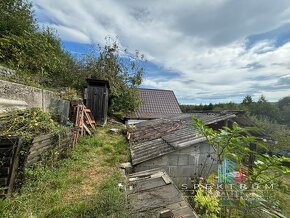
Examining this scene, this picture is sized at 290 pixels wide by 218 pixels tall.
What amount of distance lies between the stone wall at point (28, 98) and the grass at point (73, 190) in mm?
2339

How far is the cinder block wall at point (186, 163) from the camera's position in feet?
18.6

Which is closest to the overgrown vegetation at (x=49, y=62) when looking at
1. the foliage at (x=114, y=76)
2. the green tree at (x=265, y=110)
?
the foliage at (x=114, y=76)

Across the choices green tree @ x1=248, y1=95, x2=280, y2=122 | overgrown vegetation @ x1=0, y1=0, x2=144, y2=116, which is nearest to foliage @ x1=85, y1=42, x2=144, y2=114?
overgrown vegetation @ x1=0, y1=0, x2=144, y2=116

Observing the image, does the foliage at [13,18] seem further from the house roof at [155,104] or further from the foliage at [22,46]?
the house roof at [155,104]

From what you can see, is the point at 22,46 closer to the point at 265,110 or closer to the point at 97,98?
the point at 97,98

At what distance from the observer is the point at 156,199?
3143 mm

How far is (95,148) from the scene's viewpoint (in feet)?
25.3

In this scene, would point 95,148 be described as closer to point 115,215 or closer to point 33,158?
point 33,158

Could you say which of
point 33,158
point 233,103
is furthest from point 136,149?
point 233,103

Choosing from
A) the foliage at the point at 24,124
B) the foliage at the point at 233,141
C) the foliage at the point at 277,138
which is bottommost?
the foliage at the point at 277,138

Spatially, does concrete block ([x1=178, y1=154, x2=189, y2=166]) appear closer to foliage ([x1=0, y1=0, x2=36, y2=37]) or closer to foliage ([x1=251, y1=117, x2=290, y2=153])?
foliage ([x1=251, y1=117, x2=290, y2=153])

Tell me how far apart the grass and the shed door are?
6.70 meters

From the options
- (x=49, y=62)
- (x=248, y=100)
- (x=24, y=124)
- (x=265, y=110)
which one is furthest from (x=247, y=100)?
(x=24, y=124)

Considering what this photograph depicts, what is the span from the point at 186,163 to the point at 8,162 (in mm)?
Answer: 4561
